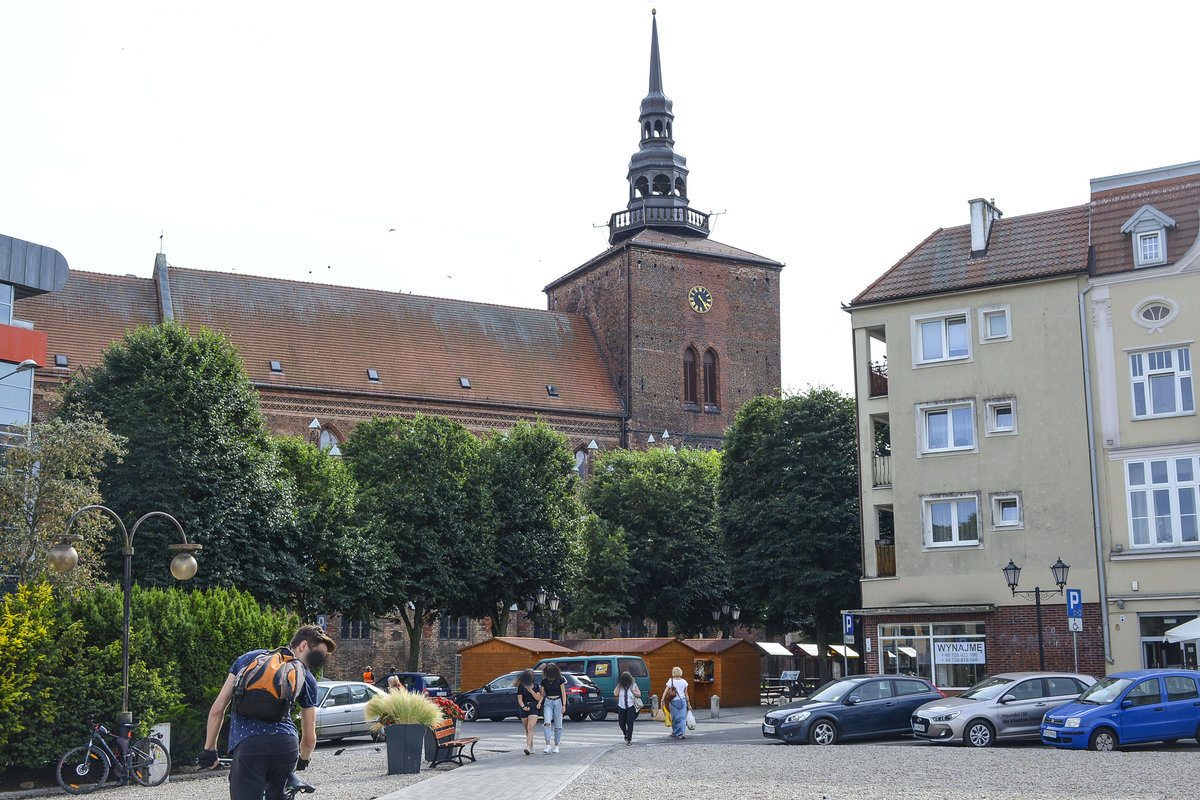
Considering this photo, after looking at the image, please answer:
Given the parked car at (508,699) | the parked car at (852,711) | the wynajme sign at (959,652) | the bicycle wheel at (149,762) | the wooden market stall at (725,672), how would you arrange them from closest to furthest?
the bicycle wheel at (149,762) < the parked car at (852,711) < the wynajme sign at (959,652) < the parked car at (508,699) < the wooden market stall at (725,672)

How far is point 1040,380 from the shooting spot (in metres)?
33.5

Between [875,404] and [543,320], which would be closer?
[875,404]

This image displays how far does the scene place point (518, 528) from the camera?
5159 centimetres

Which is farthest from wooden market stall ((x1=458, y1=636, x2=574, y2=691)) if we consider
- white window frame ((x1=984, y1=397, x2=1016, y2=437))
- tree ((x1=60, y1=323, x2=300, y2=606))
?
white window frame ((x1=984, y1=397, x2=1016, y2=437))

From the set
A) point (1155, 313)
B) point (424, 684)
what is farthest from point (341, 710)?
point (1155, 313)

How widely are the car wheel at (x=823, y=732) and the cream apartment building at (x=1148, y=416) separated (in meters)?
9.34

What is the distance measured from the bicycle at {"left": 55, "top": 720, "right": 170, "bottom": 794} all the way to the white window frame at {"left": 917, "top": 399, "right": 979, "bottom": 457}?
2151 centimetres

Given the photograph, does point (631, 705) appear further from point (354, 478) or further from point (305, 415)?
point (305, 415)

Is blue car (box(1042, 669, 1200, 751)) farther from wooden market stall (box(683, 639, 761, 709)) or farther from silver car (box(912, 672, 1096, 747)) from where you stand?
wooden market stall (box(683, 639, 761, 709))

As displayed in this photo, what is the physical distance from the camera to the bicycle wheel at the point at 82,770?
19.3 meters

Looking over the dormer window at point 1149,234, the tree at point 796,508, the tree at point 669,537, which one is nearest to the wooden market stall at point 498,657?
the tree at point 796,508

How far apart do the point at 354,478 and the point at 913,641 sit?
81.5ft

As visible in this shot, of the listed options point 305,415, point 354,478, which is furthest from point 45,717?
point 305,415

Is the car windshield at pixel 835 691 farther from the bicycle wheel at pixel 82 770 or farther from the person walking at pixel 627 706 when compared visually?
the bicycle wheel at pixel 82 770
